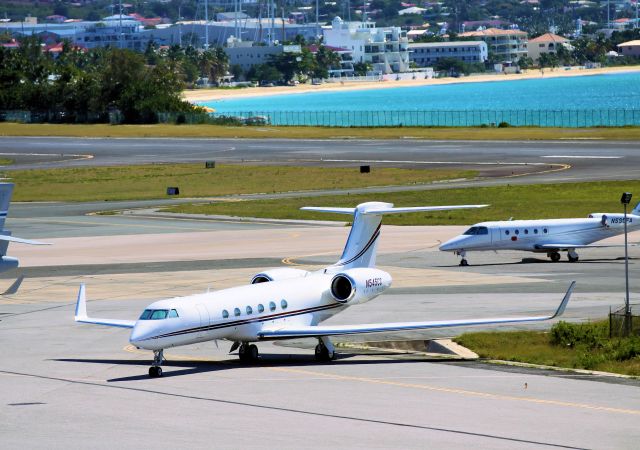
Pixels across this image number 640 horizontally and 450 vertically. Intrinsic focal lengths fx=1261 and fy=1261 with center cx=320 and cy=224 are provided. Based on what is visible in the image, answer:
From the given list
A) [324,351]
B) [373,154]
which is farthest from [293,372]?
[373,154]

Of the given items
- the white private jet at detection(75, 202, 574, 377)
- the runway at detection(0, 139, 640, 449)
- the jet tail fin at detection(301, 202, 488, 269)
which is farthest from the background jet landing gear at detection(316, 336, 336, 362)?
the jet tail fin at detection(301, 202, 488, 269)

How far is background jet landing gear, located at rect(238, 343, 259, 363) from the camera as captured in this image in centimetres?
4003

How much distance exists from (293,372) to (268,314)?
6.78ft

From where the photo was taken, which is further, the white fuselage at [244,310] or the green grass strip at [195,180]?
the green grass strip at [195,180]

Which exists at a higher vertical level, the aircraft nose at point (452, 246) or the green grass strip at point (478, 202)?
the aircraft nose at point (452, 246)

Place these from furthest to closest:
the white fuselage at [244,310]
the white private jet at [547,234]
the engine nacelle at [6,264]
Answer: the white private jet at [547,234]
the engine nacelle at [6,264]
the white fuselage at [244,310]

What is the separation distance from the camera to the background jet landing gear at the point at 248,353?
4003 cm

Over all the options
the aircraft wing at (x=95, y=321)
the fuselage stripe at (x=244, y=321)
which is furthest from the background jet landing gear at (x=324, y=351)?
the aircraft wing at (x=95, y=321)

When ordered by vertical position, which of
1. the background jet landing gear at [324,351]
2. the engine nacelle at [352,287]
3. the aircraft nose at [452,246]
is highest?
the engine nacelle at [352,287]

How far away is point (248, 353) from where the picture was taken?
131 feet

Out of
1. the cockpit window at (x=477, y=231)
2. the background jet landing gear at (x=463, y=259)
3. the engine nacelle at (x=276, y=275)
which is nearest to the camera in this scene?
the engine nacelle at (x=276, y=275)

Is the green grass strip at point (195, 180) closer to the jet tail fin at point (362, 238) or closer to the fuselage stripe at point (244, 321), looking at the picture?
the jet tail fin at point (362, 238)

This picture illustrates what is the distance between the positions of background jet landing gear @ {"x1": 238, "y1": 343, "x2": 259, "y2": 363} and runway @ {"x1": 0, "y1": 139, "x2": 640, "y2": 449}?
546 mm

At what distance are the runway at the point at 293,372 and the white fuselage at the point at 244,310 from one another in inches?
50.0
